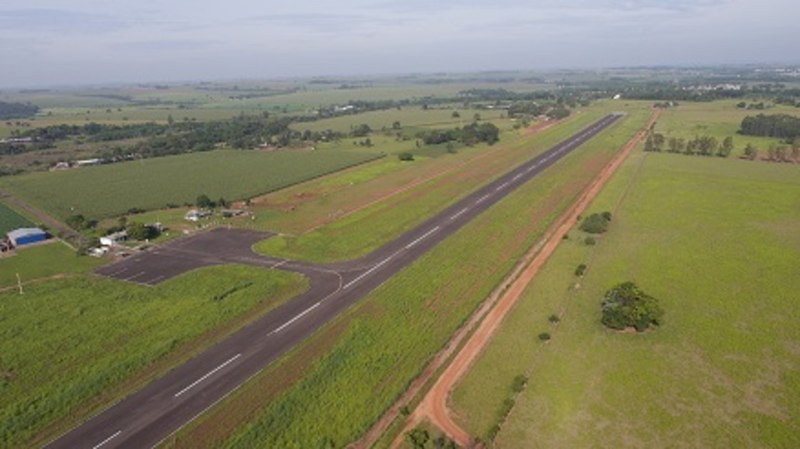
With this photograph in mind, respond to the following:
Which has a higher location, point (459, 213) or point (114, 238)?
point (114, 238)

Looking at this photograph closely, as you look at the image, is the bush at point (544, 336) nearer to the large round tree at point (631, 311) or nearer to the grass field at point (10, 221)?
the large round tree at point (631, 311)

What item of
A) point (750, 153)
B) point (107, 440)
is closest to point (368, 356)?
point (107, 440)

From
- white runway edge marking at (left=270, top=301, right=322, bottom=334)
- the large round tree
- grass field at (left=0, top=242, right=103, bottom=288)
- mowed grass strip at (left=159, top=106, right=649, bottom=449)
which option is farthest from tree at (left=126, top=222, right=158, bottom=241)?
the large round tree

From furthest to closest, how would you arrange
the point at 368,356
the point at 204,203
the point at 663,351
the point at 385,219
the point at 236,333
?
the point at 204,203, the point at 385,219, the point at 236,333, the point at 368,356, the point at 663,351

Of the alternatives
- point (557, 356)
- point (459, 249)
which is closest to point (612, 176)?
point (459, 249)

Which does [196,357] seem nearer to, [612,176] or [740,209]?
[740,209]

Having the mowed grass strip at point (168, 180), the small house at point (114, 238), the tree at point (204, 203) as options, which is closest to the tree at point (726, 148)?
the mowed grass strip at point (168, 180)

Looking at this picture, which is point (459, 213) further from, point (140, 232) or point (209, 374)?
point (209, 374)

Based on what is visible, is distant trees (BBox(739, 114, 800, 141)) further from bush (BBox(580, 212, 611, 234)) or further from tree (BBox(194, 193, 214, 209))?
tree (BBox(194, 193, 214, 209))
